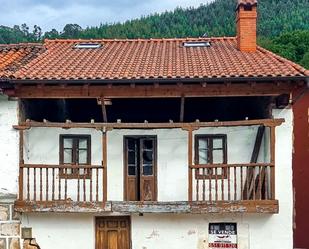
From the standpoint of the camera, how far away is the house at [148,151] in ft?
49.7

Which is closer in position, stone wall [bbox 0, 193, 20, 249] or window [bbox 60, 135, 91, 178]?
stone wall [bbox 0, 193, 20, 249]

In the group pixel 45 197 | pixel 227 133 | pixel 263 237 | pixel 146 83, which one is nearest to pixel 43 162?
pixel 45 197

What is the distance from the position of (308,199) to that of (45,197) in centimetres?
818

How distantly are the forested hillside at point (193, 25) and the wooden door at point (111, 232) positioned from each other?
159ft

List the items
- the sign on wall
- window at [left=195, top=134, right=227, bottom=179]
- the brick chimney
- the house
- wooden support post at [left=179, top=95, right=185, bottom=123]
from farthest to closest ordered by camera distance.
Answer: the brick chimney, window at [left=195, top=134, right=227, bottom=179], the sign on wall, wooden support post at [left=179, top=95, right=185, bottom=123], the house

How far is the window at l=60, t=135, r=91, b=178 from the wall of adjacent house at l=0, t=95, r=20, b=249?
1359 mm

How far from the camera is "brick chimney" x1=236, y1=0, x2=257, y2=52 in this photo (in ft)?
59.6

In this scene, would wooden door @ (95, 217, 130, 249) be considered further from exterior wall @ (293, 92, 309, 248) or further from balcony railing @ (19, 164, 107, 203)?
exterior wall @ (293, 92, 309, 248)

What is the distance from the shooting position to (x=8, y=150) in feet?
51.3

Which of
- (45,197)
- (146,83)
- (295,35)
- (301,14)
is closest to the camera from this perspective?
(146,83)

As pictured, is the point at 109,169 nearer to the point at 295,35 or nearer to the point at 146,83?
the point at 146,83

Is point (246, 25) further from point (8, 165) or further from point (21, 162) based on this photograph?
point (8, 165)

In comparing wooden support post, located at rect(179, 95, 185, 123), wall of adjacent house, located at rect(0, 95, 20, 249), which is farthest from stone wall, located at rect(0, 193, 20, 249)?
wooden support post, located at rect(179, 95, 185, 123)

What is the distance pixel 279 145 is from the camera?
1567 centimetres
